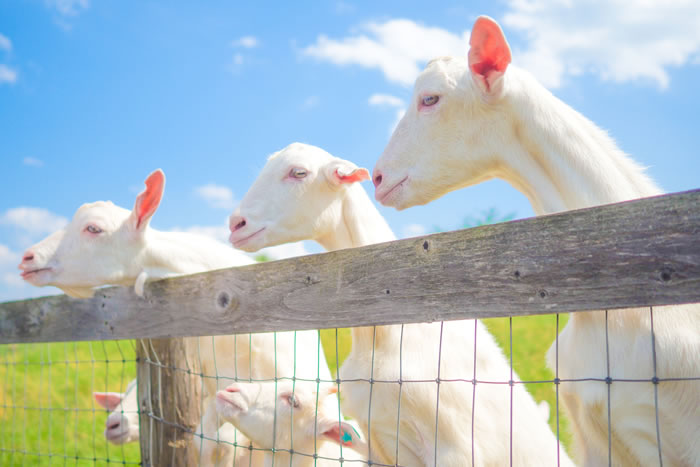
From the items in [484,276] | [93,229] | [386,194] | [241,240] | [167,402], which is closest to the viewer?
[484,276]

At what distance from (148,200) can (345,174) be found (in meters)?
1.39

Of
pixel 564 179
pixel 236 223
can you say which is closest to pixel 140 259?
pixel 236 223

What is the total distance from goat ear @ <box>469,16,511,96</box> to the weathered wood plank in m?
1.02

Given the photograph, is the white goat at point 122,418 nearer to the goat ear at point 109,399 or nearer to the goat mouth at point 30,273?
the goat ear at point 109,399

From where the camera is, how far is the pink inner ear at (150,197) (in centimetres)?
392

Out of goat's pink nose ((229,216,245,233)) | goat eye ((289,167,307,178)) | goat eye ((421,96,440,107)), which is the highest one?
goat eye ((421,96,440,107))

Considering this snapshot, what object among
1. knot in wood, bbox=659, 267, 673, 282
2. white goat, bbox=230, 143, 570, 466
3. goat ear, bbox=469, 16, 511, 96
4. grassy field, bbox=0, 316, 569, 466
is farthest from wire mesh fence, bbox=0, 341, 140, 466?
knot in wood, bbox=659, 267, 673, 282

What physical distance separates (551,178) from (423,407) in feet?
3.93

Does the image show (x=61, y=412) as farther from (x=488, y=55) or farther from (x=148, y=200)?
(x=488, y=55)

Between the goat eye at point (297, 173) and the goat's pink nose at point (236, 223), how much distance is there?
402 millimetres

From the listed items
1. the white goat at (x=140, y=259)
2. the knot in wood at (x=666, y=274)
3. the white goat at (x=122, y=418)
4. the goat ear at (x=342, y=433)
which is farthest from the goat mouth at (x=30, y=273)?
the knot in wood at (x=666, y=274)

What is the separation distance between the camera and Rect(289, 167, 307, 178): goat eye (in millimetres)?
3719

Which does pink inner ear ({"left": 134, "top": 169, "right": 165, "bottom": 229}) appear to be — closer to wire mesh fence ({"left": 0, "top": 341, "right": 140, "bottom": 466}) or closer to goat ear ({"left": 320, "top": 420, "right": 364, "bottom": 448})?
goat ear ({"left": 320, "top": 420, "right": 364, "bottom": 448})

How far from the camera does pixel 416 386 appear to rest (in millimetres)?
2887
